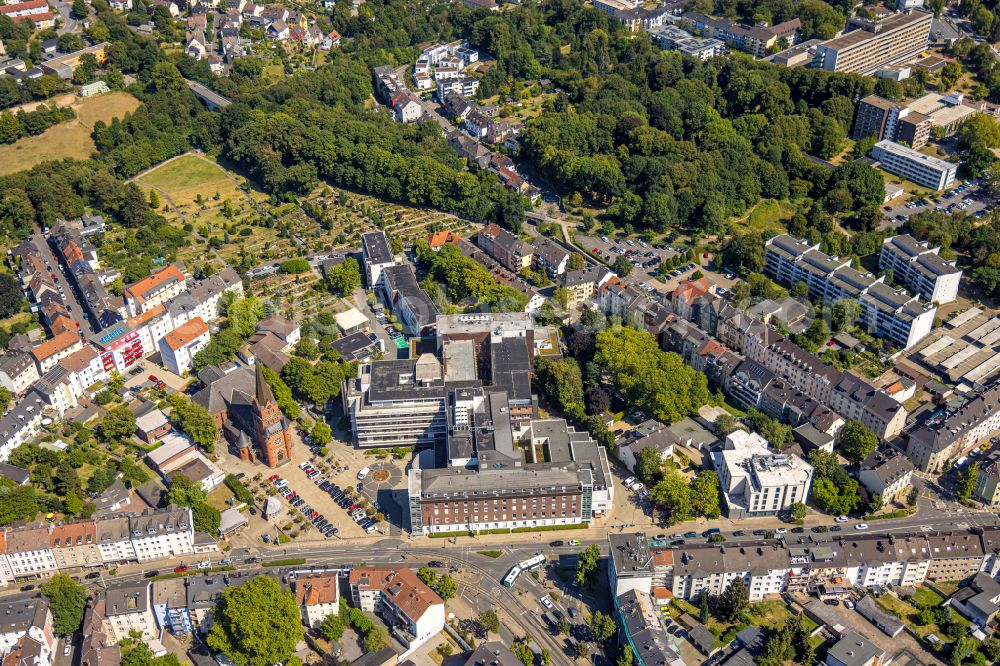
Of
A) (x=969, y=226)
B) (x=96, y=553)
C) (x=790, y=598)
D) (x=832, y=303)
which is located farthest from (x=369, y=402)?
(x=969, y=226)

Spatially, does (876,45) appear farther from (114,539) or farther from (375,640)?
(114,539)

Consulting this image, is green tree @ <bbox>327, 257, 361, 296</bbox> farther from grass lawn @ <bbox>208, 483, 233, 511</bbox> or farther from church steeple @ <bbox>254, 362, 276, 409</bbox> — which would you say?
grass lawn @ <bbox>208, 483, 233, 511</bbox>

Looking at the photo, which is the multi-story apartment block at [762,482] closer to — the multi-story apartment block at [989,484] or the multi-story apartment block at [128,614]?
the multi-story apartment block at [989,484]

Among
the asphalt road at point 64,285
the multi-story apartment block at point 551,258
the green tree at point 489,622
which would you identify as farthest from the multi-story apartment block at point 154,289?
the green tree at point 489,622

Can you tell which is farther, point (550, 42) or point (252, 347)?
point (550, 42)

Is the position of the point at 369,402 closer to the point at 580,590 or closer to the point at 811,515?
the point at 580,590
